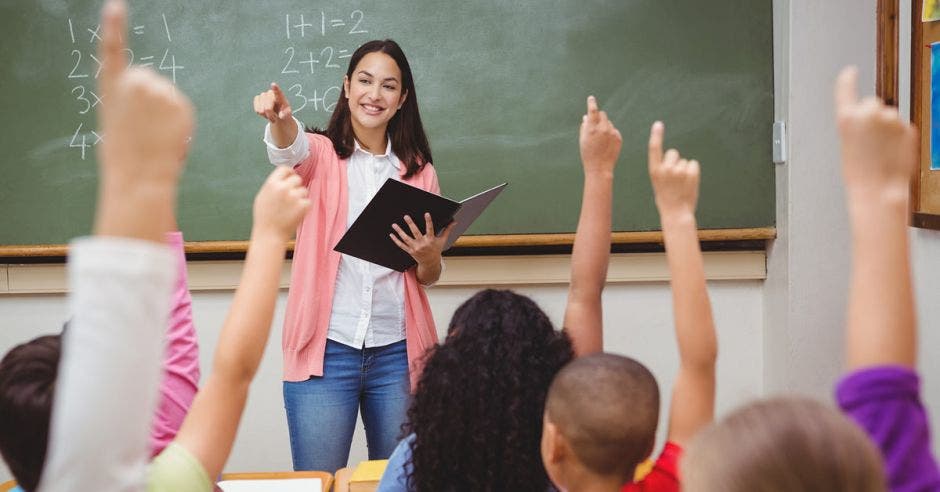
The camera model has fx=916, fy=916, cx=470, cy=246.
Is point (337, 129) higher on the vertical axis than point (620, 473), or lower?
higher

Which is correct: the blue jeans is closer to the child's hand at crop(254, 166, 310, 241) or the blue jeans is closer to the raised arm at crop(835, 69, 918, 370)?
the child's hand at crop(254, 166, 310, 241)

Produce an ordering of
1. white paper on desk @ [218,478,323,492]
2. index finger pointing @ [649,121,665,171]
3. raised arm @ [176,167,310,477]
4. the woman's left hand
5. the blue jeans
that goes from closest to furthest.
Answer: raised arm @ [176,167,310,477]
index finger pointing @ [649,121,665,171]
white paper on desk @ [218,478,323,492]
the woman's left hand
the blue jeans

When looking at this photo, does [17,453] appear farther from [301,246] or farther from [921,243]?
[921,243]

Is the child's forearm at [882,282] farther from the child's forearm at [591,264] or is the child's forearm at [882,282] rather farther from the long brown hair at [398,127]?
the long brown hair at [398,127]

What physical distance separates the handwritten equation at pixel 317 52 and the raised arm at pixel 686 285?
6.44 feet

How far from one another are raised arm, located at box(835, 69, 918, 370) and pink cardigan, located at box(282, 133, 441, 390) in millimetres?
1498

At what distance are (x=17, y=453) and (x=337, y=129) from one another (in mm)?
1535

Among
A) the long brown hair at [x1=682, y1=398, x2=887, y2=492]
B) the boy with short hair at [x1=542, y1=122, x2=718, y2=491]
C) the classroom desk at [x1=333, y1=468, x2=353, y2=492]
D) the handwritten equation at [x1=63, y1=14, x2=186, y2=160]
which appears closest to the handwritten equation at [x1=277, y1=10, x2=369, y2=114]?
the handwritten equation at [x1=63, y1=14, x2=186, y2=160]

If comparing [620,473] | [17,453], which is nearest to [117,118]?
[17,453]

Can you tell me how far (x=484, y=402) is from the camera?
1.30m

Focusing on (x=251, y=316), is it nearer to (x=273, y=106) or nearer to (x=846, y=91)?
(x=846, y=91)

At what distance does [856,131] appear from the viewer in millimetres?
824

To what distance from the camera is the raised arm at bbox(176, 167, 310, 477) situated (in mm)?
947

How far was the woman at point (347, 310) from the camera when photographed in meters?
2.25
